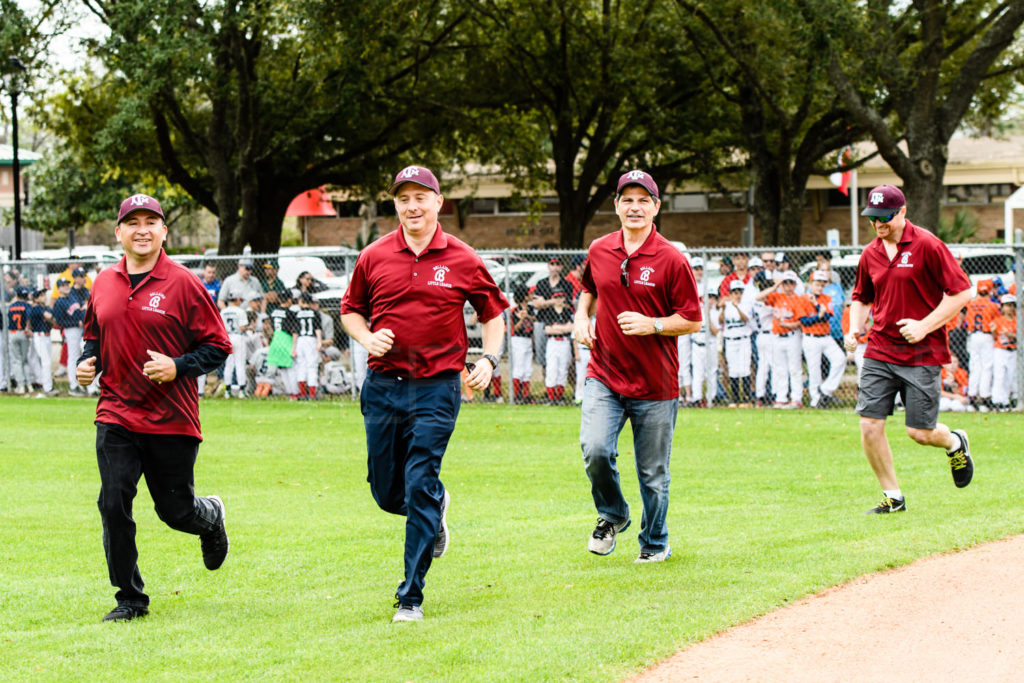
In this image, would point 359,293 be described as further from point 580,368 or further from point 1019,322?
point 1019,322

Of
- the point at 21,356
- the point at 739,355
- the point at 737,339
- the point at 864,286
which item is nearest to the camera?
the point at 864,286

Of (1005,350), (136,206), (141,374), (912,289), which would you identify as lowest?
(1005,350)

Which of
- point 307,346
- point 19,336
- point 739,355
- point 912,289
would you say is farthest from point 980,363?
point 19,336

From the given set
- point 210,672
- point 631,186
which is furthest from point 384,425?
point 631,186

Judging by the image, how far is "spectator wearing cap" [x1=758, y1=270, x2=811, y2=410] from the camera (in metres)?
16.1

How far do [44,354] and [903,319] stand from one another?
15.4 m

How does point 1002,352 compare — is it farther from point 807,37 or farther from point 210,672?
point 210,672

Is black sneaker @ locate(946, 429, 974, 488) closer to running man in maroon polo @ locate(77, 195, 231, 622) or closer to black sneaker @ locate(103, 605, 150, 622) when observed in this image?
running man in maroon polo @ locate(77, 195, 231, 622)

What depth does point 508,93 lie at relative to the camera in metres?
28.0

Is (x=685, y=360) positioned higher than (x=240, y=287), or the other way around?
(x=240, y=287)

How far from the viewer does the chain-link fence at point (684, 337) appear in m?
15.6

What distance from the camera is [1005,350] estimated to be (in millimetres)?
15297

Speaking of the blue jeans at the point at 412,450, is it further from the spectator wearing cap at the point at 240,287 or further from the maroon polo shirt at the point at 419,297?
the spectator wearing cap at the point at 240,287

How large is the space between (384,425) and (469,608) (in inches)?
39.1
